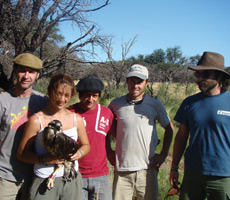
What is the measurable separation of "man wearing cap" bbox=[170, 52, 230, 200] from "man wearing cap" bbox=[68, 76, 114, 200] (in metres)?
0.90

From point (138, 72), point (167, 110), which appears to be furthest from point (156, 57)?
point (138, 72)

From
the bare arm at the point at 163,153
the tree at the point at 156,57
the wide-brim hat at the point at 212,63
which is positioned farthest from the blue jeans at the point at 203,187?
the tree at the point at 156,57

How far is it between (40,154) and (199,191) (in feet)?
5.51

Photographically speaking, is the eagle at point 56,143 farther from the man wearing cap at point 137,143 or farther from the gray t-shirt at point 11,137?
the man wearing cap at point 137,143

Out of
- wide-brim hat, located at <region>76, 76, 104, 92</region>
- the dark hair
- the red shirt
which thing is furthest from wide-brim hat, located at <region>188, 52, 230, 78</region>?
the dark hair

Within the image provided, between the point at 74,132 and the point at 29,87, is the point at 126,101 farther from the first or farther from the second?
the point at 29,87

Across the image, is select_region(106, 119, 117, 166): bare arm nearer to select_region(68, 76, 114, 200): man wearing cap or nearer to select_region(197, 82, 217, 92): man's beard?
select_region(68, 76, 114, 200): man wearing cap

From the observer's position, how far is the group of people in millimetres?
2102

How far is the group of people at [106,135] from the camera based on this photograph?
6.89 feet

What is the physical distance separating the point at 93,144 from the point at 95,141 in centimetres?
4

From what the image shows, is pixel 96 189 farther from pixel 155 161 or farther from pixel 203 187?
pixel 203 187

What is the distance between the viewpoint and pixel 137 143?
2701mm

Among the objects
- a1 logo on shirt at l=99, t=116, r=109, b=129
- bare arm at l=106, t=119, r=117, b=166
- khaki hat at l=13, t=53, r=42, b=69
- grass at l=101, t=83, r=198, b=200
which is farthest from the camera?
grass at l=101, t=83, r=198, b=200

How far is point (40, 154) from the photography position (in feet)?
6.81
